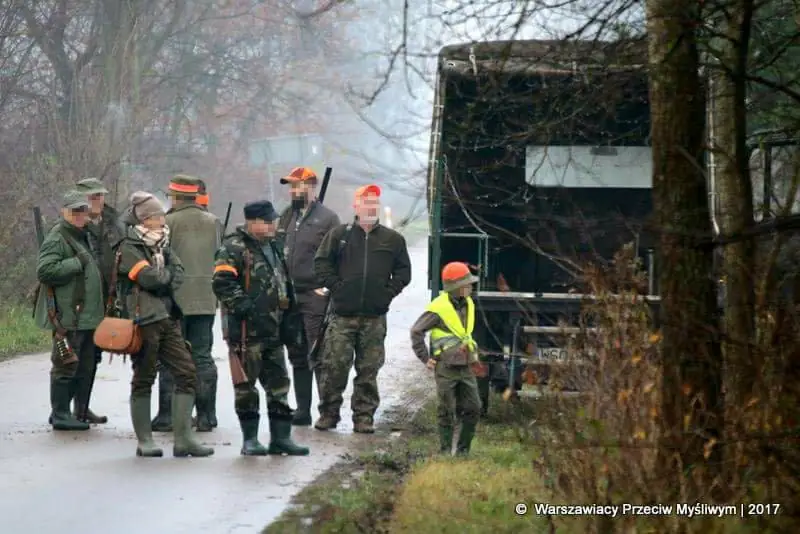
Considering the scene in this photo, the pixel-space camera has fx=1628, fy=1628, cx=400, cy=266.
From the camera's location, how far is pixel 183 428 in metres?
11.5

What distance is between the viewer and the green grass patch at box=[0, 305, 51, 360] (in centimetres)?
2022

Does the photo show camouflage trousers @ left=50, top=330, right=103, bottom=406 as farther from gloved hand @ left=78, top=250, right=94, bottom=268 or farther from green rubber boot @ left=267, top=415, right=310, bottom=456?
green rubber boot @ left=267, top=415, right=310, bottom=456

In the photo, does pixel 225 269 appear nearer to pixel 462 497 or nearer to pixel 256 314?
pixel 256 314

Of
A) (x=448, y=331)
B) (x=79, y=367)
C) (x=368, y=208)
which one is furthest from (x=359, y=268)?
(x=79, y=367)

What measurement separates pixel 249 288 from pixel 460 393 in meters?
1.67

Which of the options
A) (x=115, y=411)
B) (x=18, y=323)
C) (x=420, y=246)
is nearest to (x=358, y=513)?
(x=115, y=411)

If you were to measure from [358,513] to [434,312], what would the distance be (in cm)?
285

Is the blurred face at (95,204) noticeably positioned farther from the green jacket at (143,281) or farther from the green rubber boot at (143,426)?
the green rubber boot at (143,426)

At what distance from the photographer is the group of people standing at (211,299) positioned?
11531 mm

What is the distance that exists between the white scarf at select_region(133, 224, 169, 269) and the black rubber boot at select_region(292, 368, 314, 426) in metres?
2.38

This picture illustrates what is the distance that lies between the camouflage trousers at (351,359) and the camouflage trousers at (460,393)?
83.0 inches

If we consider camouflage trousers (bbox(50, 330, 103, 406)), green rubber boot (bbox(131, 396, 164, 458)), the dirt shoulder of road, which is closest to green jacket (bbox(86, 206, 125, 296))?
camouflage trousers (bbox(50, 330, 103, 406))

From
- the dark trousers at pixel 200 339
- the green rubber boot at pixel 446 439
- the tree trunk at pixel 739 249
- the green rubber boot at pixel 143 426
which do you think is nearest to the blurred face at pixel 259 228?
the green rubber boot at pixel 143 426

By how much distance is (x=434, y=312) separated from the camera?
1157cm
